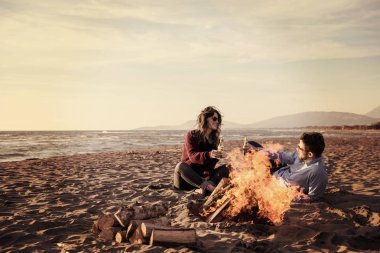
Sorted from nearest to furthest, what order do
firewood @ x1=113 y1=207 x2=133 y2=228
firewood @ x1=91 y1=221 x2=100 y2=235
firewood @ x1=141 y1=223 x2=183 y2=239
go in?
firewood @ x1=141 y1=223 x2=183 y2=239 → firewood @ x1=113 y1=207 x2=133 y2=228 → firewood @ x1=91 y1=221 x2=100 y2=235

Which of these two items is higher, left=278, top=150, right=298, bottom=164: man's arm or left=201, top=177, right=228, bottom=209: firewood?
left=278, top=150, right=298, bottom=164: man's arm

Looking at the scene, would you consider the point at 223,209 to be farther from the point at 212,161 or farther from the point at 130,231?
the point at 212,161

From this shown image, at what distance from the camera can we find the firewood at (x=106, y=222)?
4625 millimetres

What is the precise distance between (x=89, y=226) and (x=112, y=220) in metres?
0.73

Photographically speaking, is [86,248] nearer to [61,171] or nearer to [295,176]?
[295,176]

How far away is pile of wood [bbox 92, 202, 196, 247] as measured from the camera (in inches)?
157

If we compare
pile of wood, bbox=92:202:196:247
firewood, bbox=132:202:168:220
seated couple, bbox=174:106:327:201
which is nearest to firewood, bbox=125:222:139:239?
pile of wood, bbox=92:202:196:247

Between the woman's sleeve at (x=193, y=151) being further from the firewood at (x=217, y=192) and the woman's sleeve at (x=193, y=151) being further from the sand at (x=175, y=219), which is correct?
the firewood at (x=217, y=192)

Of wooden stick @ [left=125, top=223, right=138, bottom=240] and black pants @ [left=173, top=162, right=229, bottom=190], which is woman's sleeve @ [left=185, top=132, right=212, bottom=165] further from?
wooden stick @ [left=125, top=223, right=138, bottom=240]

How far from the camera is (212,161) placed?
6.81 m

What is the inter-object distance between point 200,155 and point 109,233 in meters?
2.61

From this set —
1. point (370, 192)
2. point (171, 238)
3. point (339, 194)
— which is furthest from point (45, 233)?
point (370, 192)

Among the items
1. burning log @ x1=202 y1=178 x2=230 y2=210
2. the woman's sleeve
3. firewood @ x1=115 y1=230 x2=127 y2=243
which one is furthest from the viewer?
the woman's sleeve

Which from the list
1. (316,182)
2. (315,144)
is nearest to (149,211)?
(316,182)
